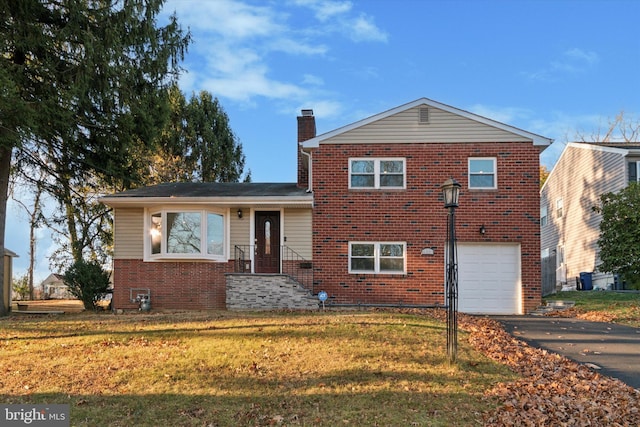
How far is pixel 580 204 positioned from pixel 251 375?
21.0 meters

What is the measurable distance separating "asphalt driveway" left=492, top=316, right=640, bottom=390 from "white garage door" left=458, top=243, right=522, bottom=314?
1447 millimetres

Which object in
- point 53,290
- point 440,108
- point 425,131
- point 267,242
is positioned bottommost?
point 53,290

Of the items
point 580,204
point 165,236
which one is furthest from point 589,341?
point 580,204

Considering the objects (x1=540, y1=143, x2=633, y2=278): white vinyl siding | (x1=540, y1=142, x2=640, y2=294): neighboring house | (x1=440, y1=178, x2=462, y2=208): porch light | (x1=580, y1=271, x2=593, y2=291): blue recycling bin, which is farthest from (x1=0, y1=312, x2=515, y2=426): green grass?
(x1=540, y1=143, x2=633, y2=278): white vinyl siding

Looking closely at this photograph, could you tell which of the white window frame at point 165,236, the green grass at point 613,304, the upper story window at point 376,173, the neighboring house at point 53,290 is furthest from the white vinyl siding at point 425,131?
the neighboring house at point 53,290

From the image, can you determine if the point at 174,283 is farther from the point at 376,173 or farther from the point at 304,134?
the point at 376,173

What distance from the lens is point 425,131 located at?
15531 mm

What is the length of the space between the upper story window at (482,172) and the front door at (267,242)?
5833 millimetres

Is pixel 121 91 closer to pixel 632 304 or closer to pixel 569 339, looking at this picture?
pixel 569 339

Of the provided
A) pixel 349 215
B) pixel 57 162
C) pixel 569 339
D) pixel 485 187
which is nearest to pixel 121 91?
pixel 57 162

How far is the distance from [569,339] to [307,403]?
21.6 ft

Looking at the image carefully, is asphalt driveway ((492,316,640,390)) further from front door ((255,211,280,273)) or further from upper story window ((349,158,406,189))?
front door ((255,211,280,273))

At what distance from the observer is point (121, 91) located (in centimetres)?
1492

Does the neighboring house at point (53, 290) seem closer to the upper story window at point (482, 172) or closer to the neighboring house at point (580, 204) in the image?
the upper story window at point (482, 172)
